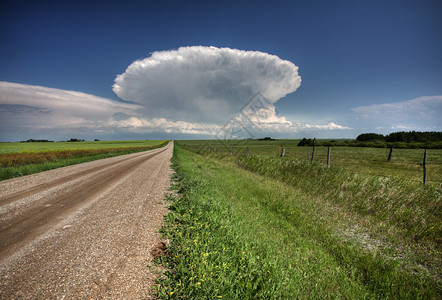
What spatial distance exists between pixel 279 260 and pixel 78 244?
14.3 ft

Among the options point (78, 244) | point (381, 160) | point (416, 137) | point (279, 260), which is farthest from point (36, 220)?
point (416, 137)

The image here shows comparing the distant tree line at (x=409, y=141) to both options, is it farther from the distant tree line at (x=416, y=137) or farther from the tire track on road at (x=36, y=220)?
the tire track on road at (x=36, y=220)

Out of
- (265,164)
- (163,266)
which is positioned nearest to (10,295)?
(163,266)

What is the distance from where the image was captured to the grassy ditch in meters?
2.68

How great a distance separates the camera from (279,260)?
3.54 metres

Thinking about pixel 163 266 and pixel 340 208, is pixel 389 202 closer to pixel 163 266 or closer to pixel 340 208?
pixel 340 208

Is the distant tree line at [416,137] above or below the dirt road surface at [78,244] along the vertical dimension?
above

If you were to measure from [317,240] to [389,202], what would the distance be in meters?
4.02

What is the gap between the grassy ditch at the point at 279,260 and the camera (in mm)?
2682

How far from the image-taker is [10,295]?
8.81ft

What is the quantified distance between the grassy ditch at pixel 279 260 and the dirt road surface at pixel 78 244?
2.06 feet

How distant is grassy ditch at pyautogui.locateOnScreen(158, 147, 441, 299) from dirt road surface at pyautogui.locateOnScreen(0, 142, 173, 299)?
0.63 meters

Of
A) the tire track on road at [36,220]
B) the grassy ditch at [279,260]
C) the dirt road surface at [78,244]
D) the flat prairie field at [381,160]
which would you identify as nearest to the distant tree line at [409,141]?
the flat prairie field at [381,160]

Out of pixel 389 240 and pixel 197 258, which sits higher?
pixel 197 258
